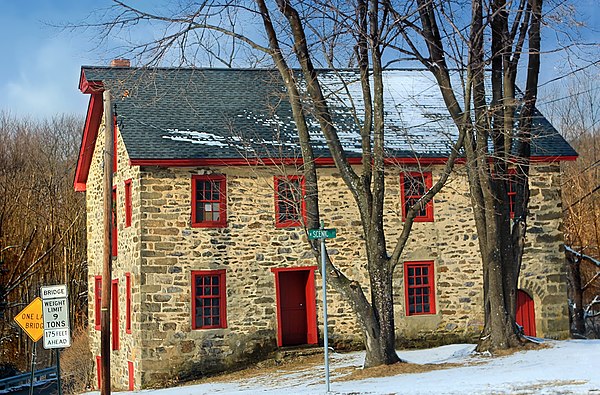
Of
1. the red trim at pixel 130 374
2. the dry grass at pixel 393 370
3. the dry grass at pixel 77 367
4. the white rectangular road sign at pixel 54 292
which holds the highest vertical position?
the white rectangular road sign at pixel 54 292

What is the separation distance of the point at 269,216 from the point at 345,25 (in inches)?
298

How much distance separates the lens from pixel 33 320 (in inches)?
625

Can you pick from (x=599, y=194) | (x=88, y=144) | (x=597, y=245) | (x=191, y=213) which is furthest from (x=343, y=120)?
(x=599, y=194)

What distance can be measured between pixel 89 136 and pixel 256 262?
310 inches

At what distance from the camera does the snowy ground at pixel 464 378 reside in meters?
12.2

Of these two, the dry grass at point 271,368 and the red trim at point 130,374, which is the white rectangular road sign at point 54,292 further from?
the red trim at point 130,374

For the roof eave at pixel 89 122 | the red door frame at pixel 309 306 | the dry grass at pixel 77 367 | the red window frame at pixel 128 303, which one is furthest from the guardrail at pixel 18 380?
the red door frame at pixel 309 306

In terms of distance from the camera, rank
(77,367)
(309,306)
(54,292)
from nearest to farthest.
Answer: (54,292)
(309,306)
(77,367)

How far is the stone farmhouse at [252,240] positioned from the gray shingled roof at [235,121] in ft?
0.17

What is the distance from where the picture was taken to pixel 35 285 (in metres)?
39.9

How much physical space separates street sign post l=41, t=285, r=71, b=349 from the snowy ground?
343 centimetres

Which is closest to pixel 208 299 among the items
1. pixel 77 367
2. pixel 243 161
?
pixel 243 161

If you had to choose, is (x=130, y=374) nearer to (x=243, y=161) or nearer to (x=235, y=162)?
(x=235, y=162)

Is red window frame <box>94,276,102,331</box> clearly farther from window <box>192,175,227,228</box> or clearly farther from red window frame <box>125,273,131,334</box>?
window <box>192,175,227,228</box>
